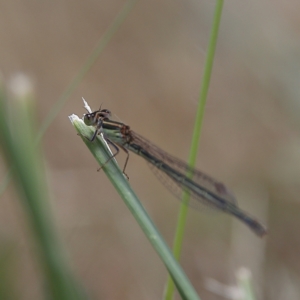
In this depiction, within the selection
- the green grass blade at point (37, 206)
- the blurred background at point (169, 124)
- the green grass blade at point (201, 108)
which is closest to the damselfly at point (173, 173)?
the green grass blade at point (201, 108)

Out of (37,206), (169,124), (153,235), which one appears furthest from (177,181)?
(169,124)

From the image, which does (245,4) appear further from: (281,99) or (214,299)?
(214,299)

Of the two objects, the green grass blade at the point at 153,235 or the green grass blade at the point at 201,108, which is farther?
the green grass blade at the point at 201,108

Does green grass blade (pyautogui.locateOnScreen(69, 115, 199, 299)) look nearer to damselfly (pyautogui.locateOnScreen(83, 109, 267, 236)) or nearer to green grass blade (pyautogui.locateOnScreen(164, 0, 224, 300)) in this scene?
green grass blade (pyautogui.locateOnScreen(164, 0, 224, 300))

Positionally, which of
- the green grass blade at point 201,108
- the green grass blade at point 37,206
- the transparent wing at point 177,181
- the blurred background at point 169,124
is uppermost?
the blurred background at point 169,124

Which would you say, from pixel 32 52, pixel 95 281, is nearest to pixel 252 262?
pixel 95 281

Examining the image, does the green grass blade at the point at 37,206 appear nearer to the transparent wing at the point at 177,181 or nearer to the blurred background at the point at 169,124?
the transparent wing at the point at 177,181
